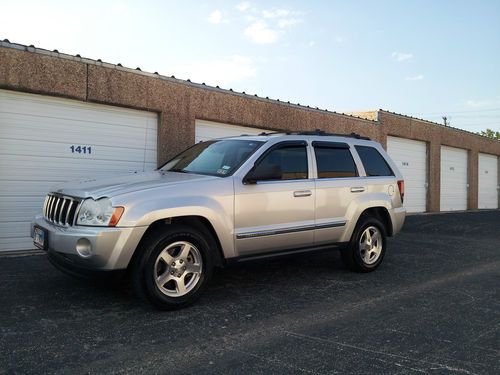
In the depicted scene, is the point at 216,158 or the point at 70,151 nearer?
the point at 216,158

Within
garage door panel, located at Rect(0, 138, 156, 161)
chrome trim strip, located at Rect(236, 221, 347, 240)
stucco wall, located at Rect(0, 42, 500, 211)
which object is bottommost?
chrome trim strip, located at Rect(236, 221, 347, 240)

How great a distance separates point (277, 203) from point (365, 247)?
1921mm

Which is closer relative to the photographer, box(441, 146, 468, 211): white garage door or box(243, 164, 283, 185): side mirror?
box(243, 164, 283, 185): side mirror

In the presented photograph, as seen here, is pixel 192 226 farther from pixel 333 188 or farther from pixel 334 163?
pixel 334 163

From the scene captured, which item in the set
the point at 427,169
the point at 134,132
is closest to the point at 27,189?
the point at 134,132

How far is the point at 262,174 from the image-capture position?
218 inches

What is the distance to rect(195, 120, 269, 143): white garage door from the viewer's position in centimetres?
1081

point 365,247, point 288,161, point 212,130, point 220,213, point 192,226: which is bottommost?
point 365,247

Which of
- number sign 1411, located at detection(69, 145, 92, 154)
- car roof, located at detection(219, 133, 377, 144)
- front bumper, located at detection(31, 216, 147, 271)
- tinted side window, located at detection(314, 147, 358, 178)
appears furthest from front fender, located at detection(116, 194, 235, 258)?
number sign 1411, located at detection(69, 145, 92, 154)

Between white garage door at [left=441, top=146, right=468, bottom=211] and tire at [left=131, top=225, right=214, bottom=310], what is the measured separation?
17.5m

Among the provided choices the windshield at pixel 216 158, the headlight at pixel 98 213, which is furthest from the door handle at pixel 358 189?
the headlight at pixel 98 213

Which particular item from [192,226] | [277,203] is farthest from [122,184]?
[277,203]

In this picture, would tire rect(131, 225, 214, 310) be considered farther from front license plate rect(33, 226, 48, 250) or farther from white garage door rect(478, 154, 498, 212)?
white garage door rect(478, 154, 498, 212)

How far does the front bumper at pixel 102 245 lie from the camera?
14.8ft
